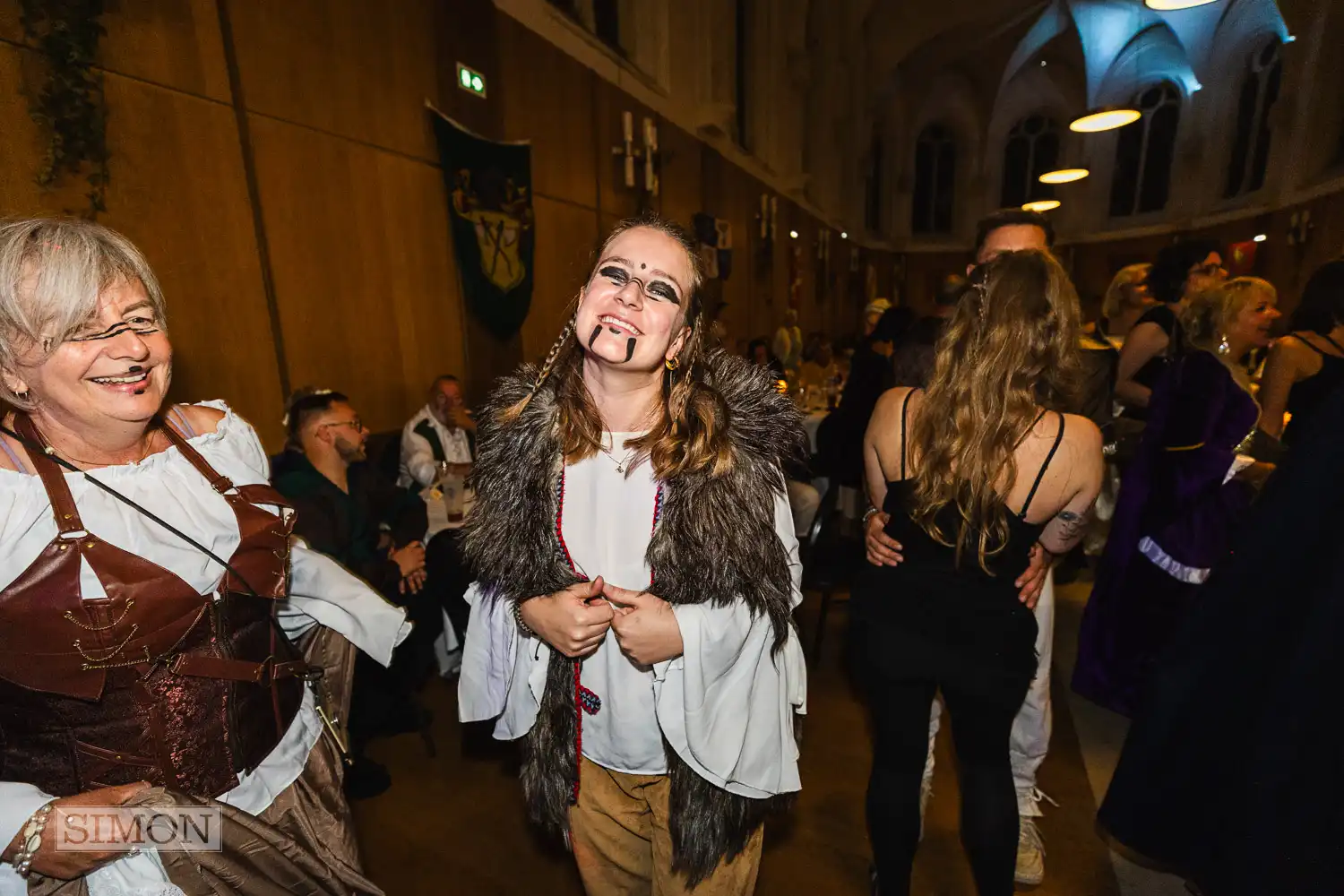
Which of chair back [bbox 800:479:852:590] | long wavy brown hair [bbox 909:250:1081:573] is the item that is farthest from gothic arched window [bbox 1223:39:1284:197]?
long wavy brown hair [bbox 909:250:1081:573]

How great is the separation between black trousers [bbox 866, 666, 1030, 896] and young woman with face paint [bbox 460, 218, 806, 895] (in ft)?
1.35

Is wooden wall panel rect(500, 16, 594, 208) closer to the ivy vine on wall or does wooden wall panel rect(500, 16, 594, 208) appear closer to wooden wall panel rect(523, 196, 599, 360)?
wooden wall panel rect(523, 196, 599, 360)

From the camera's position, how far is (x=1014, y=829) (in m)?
1.44

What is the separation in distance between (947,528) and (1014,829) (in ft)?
2.48

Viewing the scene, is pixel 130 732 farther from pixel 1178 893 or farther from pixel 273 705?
pixel 1178 893

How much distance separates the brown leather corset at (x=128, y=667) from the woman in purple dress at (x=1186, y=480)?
290cm

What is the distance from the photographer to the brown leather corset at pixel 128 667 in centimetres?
85

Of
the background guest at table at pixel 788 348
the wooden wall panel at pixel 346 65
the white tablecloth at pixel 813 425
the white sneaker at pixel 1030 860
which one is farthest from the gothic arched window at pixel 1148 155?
the white sneaker at pixel 1030 860

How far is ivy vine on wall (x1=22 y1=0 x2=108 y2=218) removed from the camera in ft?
7.00

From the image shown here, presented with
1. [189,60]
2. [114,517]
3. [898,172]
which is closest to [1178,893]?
[114,517]

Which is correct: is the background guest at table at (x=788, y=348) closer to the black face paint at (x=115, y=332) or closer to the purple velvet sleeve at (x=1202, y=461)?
the purple velvet sleeve at (x=1202, y=461)

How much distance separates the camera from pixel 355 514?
2.51 metres

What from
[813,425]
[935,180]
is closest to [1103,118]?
[813,425]

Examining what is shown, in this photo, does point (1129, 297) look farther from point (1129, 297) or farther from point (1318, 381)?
point (1318, 381)
